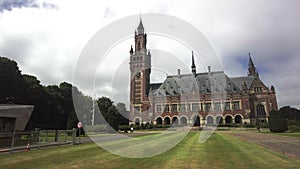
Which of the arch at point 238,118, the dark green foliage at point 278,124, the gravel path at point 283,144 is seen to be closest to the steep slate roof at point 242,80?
the arch at point 238,118

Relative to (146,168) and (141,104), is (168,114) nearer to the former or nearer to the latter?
(141,104)

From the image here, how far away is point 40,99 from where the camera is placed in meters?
57.3

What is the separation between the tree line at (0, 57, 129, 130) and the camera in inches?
1818

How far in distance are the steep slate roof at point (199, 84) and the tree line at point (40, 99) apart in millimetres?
20601

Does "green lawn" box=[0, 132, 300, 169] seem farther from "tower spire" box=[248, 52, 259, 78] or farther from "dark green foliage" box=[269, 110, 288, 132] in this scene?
"tower spire" box=[248, 52, 259, 78]

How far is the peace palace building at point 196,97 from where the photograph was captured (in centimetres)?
7419

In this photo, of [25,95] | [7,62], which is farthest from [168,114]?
[7,62]

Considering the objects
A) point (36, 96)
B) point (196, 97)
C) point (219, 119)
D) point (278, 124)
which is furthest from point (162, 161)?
point (196, 97)

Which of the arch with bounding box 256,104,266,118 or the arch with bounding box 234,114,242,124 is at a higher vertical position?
the arch with bounding box 256,104,266,118

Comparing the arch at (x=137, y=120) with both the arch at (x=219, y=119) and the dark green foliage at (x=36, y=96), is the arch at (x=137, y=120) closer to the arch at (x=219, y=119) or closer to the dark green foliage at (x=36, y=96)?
the dark green foliage at (x=36, y=96)

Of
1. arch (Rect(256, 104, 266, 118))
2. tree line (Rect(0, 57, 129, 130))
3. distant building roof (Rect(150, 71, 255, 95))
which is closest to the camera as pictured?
tree line (Rect(0, 57, 129, 130))

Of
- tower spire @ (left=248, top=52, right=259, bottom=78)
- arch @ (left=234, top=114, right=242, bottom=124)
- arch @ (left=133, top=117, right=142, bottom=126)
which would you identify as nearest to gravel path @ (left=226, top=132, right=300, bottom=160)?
arch @ (left=234, top=114, right=242, bottom=124)

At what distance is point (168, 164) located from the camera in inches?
416

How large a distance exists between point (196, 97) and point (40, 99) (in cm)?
4958
